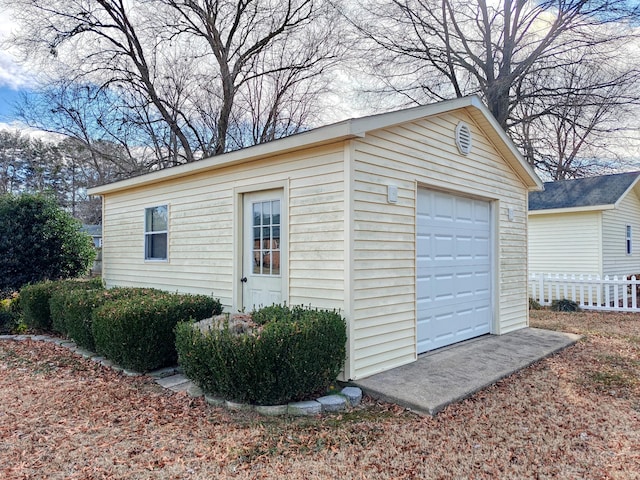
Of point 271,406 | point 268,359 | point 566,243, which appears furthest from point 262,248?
point 566,243

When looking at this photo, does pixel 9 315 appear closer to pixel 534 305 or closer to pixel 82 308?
pixel 82 308

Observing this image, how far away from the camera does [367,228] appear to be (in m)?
4.56

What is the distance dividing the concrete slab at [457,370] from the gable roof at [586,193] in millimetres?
6899

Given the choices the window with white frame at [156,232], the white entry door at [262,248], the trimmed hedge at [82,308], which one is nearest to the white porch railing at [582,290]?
the white entry door at [262,248]

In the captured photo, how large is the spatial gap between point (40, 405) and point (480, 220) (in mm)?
6306

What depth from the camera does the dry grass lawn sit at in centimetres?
282

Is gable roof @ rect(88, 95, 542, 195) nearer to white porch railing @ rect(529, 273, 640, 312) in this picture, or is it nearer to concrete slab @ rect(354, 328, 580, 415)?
concrete slab @ rect(354, 328, 580, 415)

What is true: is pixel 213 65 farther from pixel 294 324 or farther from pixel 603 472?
pixel 603 472

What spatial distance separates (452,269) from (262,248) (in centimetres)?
280

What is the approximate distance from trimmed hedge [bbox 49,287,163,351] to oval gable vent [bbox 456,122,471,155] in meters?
5.00

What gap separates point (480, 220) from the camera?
669cm

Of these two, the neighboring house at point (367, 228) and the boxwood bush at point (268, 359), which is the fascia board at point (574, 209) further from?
the boxwood bush at point (268, 359)

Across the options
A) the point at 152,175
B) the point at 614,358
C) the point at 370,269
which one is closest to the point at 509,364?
the point at 614,358

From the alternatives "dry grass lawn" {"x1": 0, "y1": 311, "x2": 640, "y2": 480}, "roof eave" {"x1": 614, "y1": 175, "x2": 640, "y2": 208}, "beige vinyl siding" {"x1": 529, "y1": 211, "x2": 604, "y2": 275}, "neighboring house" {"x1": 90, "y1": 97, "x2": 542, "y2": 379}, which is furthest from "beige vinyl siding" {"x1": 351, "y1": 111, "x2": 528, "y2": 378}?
"beige vinyl siding" {"x1": 529, "y1": 211, "x2": 604, "y2": 275}
